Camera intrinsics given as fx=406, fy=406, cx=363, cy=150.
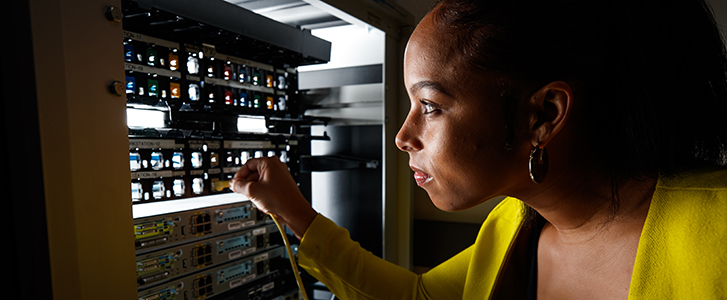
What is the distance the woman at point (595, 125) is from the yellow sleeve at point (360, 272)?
13.7 inches

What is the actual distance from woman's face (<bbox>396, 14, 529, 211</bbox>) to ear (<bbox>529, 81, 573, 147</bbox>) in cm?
5

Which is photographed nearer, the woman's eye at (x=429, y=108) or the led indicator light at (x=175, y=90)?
the woman's eye at (x=429, y=108)

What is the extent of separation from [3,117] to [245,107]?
27.2 inches

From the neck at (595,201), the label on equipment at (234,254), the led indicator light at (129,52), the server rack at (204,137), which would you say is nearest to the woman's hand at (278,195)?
the server rack at (204,137)

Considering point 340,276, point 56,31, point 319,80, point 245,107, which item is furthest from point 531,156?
point 319,80

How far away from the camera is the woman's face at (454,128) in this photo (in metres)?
0.66

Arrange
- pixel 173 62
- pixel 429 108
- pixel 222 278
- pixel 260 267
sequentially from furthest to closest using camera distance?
Answer: 1. pixel 260 267
2. pixel 222 278
3. pixel 173 62
4. pixel 429 108

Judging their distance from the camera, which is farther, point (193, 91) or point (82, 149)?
point (193, 91)

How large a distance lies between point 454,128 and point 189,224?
766 mm

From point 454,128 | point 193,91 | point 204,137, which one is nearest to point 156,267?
point 204,137

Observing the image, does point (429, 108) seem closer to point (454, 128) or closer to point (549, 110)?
point (454, 128)

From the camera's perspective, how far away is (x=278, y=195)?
102 centimetres

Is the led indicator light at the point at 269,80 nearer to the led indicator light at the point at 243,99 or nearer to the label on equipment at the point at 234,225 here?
the led indicator light at the point at 243,99

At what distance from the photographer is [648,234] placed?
0.65 m
